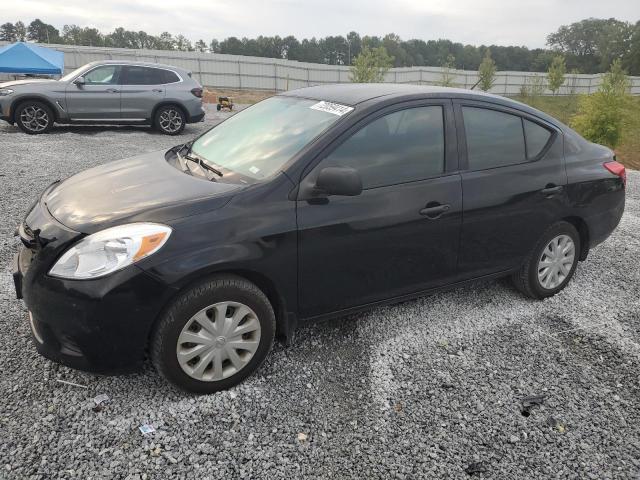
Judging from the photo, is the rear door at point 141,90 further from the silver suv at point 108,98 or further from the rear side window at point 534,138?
the rear side window at point 534,138

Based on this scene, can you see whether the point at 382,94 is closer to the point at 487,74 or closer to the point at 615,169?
the point at 615,169

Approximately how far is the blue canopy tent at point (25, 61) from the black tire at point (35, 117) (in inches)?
271

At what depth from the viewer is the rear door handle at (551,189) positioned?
A: 3.74 meters

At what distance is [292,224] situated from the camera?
9.11 ft

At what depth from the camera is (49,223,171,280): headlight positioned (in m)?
2.42

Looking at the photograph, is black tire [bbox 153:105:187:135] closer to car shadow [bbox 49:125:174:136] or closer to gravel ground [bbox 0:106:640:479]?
car shadow [bbox 49:125:174:136]

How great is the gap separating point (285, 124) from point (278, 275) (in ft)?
3.69

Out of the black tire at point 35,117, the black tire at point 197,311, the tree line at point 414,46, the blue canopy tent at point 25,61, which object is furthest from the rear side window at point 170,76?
the tree line at point 414,46

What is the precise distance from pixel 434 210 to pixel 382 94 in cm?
86

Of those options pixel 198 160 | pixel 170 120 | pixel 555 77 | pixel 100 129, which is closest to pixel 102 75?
pixel 100 129

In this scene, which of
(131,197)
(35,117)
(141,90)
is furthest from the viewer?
(141,90)

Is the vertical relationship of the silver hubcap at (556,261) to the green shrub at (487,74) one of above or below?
below

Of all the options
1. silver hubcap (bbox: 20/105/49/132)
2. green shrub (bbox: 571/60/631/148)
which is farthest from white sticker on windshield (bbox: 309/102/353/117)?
green shrub (bbox: 571/60/631/148)

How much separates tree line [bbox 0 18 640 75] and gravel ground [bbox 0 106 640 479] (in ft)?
273
